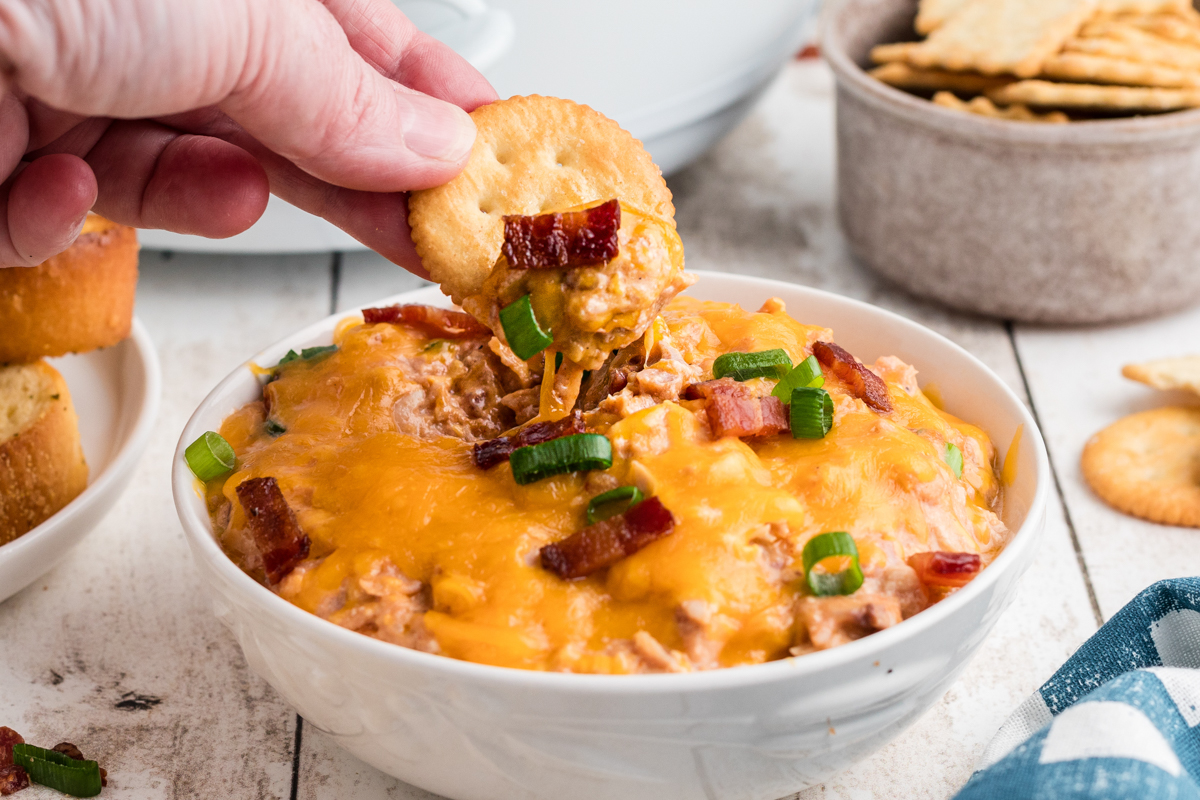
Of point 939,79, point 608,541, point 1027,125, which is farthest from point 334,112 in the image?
point 939,79

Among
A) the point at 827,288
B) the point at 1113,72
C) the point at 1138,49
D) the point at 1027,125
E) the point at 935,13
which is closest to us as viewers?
the point at 1027,125

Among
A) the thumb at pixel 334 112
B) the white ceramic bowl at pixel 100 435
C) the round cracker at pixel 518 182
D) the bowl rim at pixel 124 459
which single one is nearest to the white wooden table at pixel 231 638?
the white ceramic bowl at pixel 100 435

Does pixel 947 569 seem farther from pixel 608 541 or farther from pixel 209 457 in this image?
pixel 209 457

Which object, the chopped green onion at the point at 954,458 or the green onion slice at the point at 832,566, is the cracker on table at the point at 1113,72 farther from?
the green onion slice at the point at 832,566

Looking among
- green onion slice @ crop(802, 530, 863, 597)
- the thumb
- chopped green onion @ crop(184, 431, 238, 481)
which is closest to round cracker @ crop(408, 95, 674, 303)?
the thumb

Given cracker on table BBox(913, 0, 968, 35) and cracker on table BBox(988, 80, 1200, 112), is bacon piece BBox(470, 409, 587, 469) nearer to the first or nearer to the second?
cracker on table BBox(988, 80, 1200, 112)

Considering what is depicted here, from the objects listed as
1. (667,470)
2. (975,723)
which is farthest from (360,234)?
(975,723)

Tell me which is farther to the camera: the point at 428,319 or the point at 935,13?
the point at 935,13
